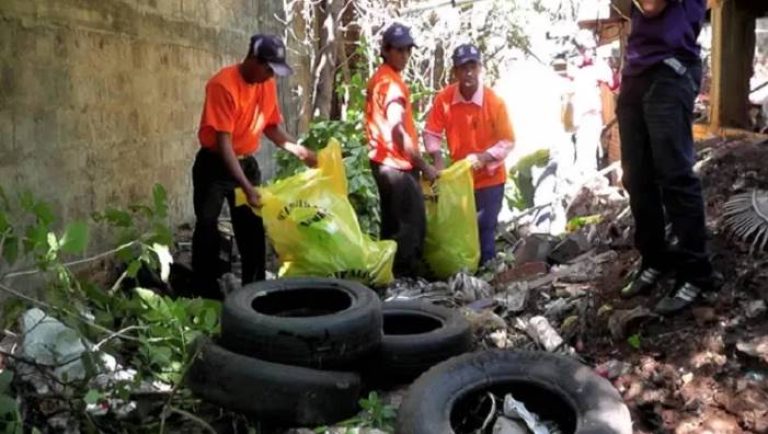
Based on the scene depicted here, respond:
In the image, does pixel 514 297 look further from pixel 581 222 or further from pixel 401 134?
pixel 581 222

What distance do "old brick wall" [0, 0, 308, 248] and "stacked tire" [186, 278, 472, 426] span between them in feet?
5.05

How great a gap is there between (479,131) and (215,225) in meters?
1.99

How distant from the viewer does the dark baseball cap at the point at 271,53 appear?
539cm

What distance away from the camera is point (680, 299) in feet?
13.4

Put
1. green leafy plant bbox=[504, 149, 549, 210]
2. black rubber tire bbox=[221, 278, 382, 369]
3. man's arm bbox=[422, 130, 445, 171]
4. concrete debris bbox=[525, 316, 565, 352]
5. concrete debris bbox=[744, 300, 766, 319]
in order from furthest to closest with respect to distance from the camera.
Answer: green leafy plant bbox=[504, 149, 549, 210] < man's arm bbox=[422, 130, 445, 171] < concrete debris bbox=[525, 316, 565, 352] < concrete debris bbox=[744, 300, 766, 319] < black rubber tire bbox=[221, 278, 382, 369]

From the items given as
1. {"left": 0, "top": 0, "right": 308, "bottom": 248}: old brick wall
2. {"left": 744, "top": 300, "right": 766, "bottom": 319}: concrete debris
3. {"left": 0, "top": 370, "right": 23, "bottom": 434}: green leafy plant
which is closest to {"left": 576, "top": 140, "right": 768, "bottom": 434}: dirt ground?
{"left": 744, "top": 300, "right": 766, "bottom": 319}: concrete debris

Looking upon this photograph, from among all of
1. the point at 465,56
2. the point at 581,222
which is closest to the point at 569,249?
the point at 581,222

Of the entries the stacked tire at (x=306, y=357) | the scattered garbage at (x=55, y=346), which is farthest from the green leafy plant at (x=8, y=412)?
the stacked tire at (x=306, y=357)

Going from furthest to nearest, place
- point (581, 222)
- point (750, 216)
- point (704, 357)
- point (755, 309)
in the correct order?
point (581, 222)
point (750, 216)
point (755, 309)
point (704, 357)

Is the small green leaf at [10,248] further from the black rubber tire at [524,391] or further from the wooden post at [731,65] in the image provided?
the wooden post at [731,65]

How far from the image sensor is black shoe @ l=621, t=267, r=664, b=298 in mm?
4395

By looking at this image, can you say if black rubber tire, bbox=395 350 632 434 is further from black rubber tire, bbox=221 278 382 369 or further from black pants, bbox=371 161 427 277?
black pants, bbox=371 161 427 277

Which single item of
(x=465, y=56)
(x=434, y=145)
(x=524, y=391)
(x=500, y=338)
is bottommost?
(x=500, y=338)

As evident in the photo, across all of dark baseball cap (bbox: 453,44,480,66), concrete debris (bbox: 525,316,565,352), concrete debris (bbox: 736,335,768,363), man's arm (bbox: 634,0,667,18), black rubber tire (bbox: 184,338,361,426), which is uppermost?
man's arm (bbox: 634,0,667,18)
